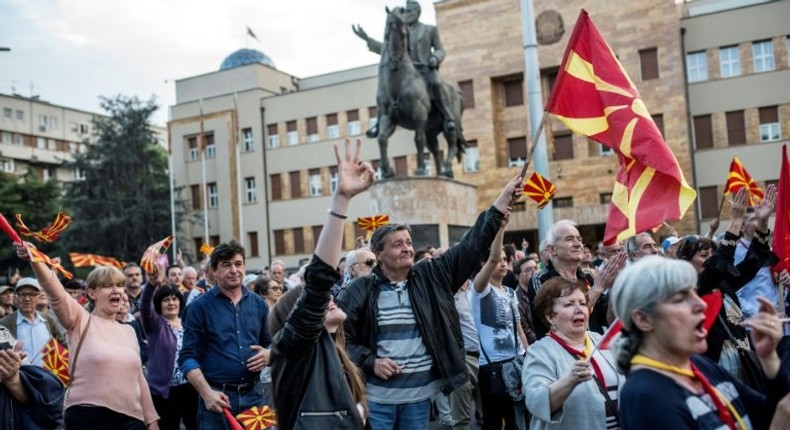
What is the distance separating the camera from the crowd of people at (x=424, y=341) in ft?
9.26

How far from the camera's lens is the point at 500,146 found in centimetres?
4184

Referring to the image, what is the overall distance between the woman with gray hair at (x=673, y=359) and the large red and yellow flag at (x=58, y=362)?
4.63m

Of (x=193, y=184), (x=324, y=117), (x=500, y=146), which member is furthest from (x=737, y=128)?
(x=193, y=184)

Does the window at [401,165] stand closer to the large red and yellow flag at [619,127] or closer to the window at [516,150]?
the window at [516,150]

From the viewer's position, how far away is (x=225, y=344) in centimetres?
559

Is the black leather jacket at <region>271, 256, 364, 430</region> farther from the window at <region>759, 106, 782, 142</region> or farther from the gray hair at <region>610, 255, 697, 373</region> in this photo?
the window at <region>759, 106, 782, 142</region>

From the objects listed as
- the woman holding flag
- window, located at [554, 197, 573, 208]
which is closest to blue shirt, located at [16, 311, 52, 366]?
the woman holding flag

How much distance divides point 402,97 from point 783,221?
978cm

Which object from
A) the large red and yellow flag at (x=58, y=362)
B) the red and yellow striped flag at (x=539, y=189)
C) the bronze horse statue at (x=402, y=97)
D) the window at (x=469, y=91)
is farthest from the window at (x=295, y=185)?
the large red and yellow flag at (x=58, y=362)

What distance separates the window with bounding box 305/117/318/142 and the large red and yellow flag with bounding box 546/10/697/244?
42.2 metres

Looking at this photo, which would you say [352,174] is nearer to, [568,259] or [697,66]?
[568,259]

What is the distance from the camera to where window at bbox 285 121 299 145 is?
4825cm

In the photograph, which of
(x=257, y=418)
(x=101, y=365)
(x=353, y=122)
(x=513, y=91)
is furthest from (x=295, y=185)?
(x=257, y=418)

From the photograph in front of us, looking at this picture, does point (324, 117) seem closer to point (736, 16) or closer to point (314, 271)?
point (736, 16)
